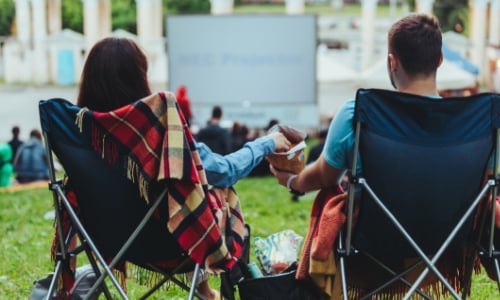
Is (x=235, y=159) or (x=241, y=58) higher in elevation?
(x=235, y=159)

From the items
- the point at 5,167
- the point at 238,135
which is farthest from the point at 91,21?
the point at 5,167

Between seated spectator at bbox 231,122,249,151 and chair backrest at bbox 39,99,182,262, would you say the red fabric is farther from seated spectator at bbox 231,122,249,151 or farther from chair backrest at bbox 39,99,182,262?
seated spectator at bbox 231,122,249,151

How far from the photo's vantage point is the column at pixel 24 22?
35.7 m

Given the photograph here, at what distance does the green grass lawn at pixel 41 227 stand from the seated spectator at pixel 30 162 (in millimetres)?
2304

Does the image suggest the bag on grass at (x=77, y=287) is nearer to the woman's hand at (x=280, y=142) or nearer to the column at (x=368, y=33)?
the woman's hand at (x=280, y=142)

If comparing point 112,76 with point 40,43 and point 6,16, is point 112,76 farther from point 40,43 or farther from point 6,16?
point 6,16

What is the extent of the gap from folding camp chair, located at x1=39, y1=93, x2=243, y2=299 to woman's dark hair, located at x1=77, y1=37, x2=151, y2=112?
18 centimetres

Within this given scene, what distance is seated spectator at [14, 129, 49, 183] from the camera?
13.8 metres

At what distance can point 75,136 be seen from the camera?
325 cm

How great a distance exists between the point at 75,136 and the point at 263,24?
51.0 feet

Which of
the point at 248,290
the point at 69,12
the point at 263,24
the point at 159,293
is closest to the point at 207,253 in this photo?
the point at 248,290

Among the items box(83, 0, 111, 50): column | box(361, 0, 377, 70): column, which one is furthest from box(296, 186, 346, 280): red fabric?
box(361, 0, 377, 70): column

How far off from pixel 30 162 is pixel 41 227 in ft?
21.9

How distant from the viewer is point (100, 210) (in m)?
3.32
